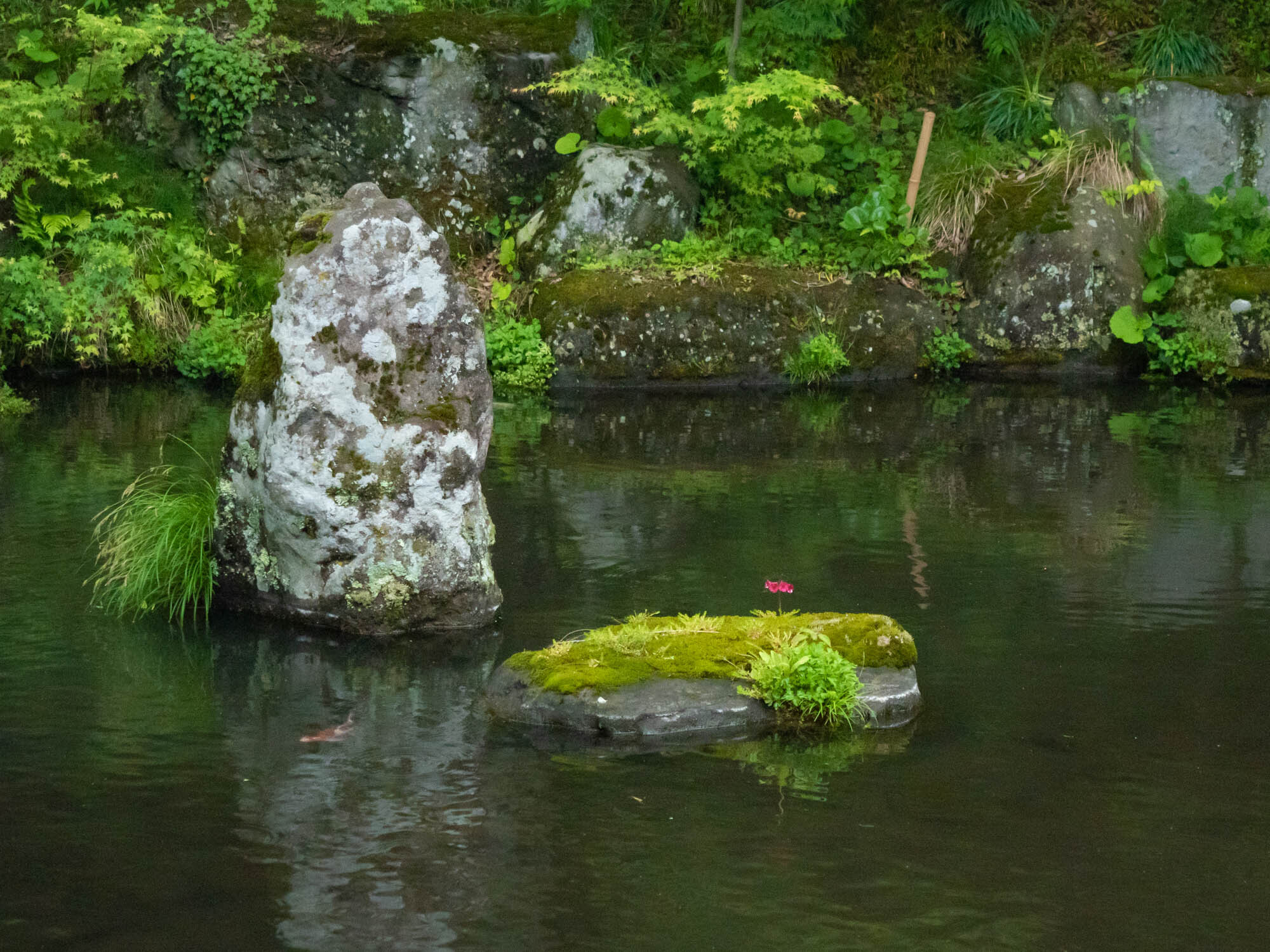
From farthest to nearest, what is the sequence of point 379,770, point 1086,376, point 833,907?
point 1086,376 → point 379,770 → point 833,907

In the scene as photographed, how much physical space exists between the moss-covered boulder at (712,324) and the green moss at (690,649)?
877cm

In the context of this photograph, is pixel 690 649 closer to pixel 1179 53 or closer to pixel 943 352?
pixel 943 352

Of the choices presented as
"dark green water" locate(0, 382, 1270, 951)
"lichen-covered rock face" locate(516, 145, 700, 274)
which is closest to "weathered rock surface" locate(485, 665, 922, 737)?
"dark green water" locate(0, 382, 1270, 951)

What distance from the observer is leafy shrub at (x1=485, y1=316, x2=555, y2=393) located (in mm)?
14359

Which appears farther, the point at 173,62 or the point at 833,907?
the point at 173,62

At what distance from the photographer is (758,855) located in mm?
4531

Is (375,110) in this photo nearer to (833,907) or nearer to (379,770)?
(379,770)

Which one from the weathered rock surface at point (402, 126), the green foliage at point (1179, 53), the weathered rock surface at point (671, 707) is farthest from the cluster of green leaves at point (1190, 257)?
the weathered rock surface at point (671, 707)

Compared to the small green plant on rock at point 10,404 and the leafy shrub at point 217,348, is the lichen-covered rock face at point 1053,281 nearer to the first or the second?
the leafy shrub at point 217,348

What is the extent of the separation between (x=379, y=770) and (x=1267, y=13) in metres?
17.1

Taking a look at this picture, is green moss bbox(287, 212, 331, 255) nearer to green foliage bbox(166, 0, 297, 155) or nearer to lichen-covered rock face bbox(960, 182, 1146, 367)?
green foliage bbox(166, 0, 297, 155)

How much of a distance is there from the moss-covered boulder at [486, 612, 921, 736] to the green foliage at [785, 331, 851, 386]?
351 inches

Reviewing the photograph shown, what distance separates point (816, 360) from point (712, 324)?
1.14 metres

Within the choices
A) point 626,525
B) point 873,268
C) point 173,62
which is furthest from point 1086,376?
point 173,62
